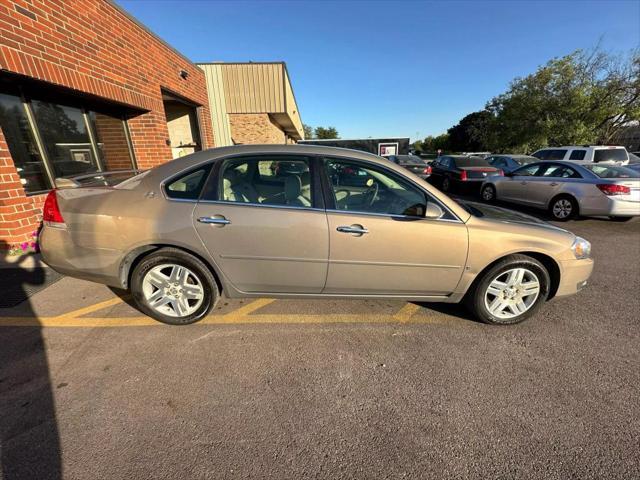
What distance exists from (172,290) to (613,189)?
8.12 metres

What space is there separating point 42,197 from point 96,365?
12.4 ft

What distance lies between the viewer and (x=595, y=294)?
3.26 meters

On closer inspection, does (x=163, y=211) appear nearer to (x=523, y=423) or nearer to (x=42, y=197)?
(x=523, y=423)

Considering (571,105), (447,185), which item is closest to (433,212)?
(447,185)

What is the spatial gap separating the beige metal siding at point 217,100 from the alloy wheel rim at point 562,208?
37.5 ft

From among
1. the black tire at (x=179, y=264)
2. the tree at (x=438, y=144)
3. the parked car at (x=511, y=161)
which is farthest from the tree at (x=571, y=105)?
the tree at (x=438, y=144)

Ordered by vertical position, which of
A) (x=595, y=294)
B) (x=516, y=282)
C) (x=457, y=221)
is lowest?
(x=595, y=294)

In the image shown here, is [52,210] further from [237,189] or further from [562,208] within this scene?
[562,208]

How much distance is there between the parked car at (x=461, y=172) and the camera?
9.98 meters

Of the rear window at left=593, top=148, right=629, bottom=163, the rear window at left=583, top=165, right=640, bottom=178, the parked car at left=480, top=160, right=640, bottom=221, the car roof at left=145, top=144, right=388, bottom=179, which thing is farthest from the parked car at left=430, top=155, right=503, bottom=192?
the car roof at left=145, top=144, right=388, bottom=179

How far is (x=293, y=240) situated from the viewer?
7.81ft

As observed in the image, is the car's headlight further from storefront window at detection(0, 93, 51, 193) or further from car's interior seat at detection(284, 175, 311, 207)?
storefront window at detection(0, 93, 51, 193)

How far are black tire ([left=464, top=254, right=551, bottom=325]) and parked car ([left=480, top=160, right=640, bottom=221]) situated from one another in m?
5.12

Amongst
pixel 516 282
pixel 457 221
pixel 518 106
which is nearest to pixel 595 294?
pixel 516 282
